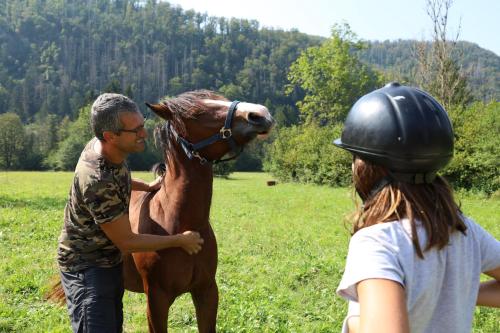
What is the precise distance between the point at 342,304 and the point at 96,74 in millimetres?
137970

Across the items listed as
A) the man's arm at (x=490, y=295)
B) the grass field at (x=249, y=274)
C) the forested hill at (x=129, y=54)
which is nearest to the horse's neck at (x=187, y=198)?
the grass field at (x=249, y=274)

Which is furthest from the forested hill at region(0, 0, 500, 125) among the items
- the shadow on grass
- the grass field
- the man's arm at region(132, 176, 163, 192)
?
the man's arm at region(132, 176, 163, 192)

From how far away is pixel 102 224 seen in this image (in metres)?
2.48

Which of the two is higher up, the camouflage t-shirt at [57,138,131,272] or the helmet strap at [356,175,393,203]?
the helmet strap at [356,175,393,203]

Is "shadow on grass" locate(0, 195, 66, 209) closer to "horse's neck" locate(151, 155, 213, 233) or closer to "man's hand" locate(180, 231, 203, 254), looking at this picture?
"horse's neck" locate(151, 155, 213, 233)

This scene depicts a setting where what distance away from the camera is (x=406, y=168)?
134 centimetres

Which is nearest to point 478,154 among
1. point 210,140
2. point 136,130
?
point 210,140

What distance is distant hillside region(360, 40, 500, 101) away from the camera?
203ft

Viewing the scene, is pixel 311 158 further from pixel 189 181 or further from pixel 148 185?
pixel 189 181

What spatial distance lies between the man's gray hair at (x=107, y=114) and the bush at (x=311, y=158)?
79.4ft

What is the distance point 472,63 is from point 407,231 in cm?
6990

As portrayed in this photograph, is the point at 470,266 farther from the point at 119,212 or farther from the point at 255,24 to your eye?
the point at 255,24

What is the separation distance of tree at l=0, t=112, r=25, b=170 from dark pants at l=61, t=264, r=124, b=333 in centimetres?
5755

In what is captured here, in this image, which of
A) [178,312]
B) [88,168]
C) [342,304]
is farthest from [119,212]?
[342,304]
